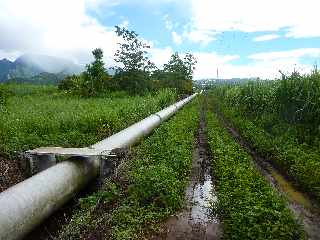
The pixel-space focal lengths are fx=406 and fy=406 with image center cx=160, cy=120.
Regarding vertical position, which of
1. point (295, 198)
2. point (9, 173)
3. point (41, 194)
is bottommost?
point (295, 198)

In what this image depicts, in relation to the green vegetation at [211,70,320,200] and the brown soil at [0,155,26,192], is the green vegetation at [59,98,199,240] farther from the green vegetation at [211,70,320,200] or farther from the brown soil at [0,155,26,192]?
the green vegetation at [211,70,320,200]

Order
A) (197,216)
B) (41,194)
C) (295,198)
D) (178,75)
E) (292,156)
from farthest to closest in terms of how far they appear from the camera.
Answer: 1. (178,75)
2. (292,156)
3. (295,198)
4. (197,216)
5. (41,194)

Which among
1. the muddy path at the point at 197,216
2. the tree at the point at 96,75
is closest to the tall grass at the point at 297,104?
the muddy path at the point at 197,216

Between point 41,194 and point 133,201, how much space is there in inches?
70.1

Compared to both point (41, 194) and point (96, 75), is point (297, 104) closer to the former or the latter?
point (41, 194)

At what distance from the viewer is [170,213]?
704cm

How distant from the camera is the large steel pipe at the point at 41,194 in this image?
5.20 metres

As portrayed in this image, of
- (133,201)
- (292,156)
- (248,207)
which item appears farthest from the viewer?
(292,156)

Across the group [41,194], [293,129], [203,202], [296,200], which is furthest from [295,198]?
[293,129]

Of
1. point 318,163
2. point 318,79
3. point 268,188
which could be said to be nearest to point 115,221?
point 268,188

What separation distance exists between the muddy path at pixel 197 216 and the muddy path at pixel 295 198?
1431mm

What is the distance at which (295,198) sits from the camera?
8.28 m

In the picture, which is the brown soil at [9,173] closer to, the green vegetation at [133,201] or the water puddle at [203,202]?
the green vegetation at [133,201]

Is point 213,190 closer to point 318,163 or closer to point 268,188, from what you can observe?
point 268,188
